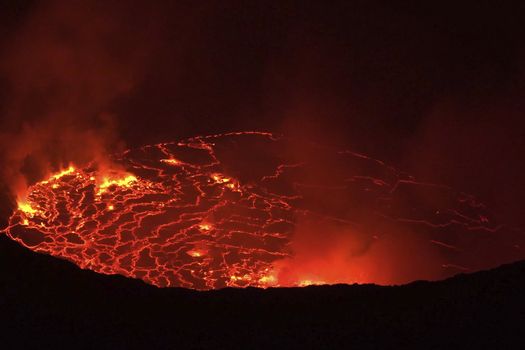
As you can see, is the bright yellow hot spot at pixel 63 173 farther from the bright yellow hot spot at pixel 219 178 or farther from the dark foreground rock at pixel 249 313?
the dark foreground rock at pixel 249 313

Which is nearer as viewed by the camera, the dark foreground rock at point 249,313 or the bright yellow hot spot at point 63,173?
the dark foreground rock at point 249,313

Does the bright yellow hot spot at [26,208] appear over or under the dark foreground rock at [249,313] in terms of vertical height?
over

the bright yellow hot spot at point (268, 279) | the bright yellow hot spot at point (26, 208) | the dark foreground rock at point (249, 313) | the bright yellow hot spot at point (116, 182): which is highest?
the bright yellow hot spot at point (116, 182)

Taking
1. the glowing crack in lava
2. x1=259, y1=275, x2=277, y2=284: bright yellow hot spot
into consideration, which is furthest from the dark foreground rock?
x1=259, y1=275, x2=277, y2=284: bright yellow hot spot

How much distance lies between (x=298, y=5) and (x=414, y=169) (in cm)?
408

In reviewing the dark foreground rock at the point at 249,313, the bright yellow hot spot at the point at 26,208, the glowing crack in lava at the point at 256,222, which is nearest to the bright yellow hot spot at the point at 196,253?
the glowing crack in lava at the point at 256,222

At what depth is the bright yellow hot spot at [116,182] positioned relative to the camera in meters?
7.99

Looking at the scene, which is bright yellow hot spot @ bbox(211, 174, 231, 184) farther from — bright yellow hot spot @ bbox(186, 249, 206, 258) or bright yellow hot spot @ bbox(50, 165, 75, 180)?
bright yellow hot spot @ bbox(50, 165, 75, 180)

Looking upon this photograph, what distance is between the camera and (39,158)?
340 inches

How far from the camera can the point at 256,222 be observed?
738 centimetres

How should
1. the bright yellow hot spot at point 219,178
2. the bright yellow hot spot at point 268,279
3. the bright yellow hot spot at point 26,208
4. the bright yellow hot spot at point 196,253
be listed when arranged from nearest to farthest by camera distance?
the bright yellow hot spot at point 268,279 < the bright yellow hot spot at point 196,253 < the bright yellow hot spot at point 26,208 < the bright yellow hot spot at point 219,178

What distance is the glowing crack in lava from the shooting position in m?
6.71

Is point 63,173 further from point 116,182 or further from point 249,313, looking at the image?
point 249,313

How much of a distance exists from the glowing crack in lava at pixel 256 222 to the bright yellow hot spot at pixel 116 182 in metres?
0.02
